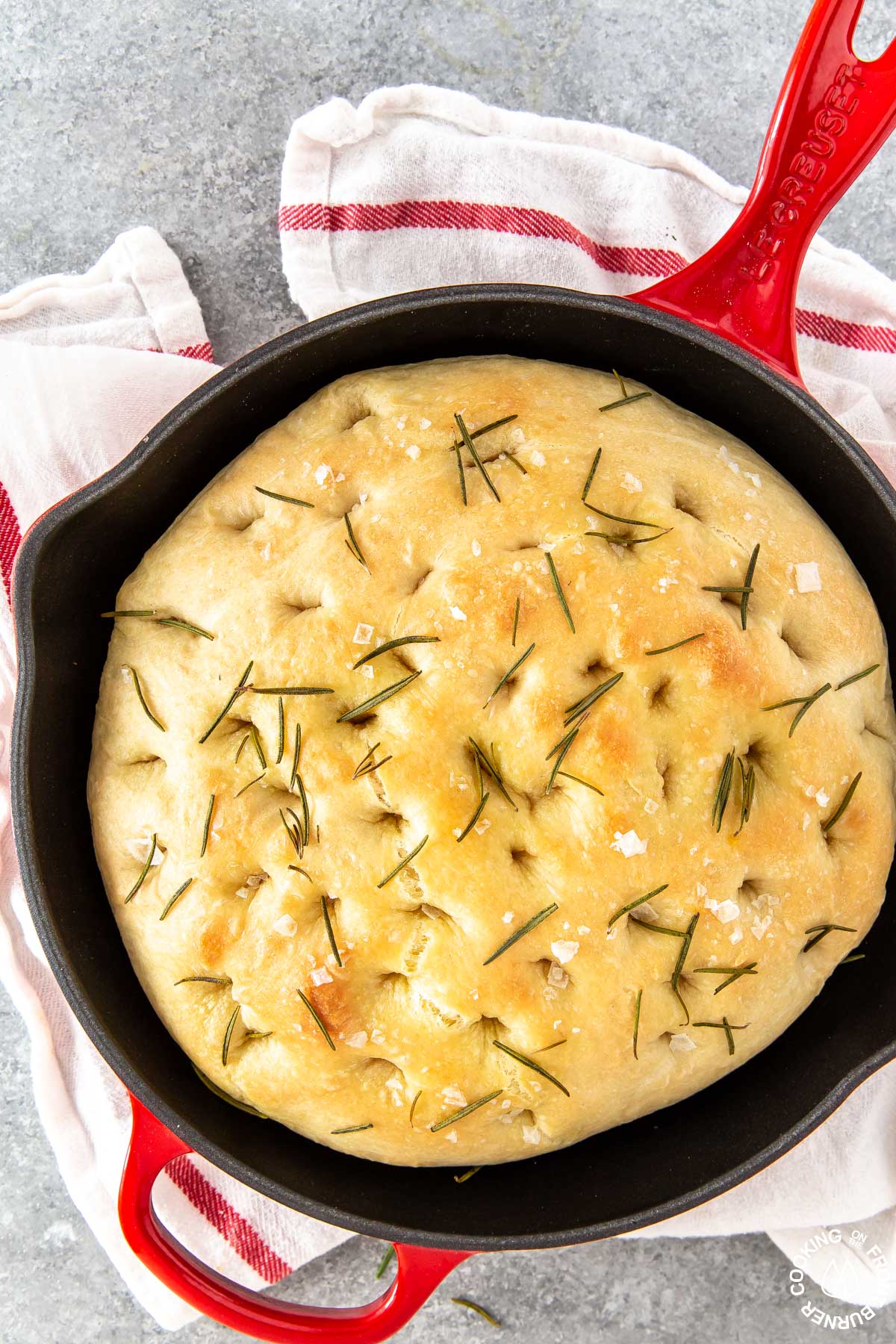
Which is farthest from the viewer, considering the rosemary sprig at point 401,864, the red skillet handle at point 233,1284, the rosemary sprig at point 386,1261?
the rosemary sprig at point 386,1261

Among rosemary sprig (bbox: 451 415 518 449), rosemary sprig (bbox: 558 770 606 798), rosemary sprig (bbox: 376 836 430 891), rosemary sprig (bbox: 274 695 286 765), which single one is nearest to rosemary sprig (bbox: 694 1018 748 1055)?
rosemary sprig (bbox: 558 770 606 798)

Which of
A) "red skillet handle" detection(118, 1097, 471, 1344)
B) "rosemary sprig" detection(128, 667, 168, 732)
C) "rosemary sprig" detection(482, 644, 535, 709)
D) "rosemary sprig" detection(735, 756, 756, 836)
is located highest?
"rosemary sprig" detection(482, 644, 535, 709)

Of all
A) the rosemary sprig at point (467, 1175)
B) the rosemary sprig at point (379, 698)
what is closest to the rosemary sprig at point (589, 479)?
the rosemary sprig at point (379, 698)

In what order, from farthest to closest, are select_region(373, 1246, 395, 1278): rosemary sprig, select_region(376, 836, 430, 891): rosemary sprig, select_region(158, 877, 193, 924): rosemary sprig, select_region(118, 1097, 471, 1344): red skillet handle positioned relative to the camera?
1. select_region(373, 1246, 395, 1278): rosemary sprig
2. select_region(118, 1097, 471, 1344): red skillet handle
3. select_region(158, 877, 193, 924): rosemary sprig
4. select_region(376, 836, 430, 891): rosemary sprig

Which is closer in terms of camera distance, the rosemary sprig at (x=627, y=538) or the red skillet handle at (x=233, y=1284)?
the rosemary sprig at (x=627, y=538)

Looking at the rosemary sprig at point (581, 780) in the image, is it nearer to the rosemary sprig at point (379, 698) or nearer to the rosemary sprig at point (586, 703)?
the rosemary sprig at point (586, 703)

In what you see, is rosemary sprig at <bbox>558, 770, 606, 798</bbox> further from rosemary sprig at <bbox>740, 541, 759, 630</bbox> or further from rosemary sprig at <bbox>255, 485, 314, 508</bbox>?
rosemary sprig at <bbox>255, 485, 314, 508</bbox>

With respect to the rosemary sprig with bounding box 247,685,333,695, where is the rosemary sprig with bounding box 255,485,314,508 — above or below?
above
